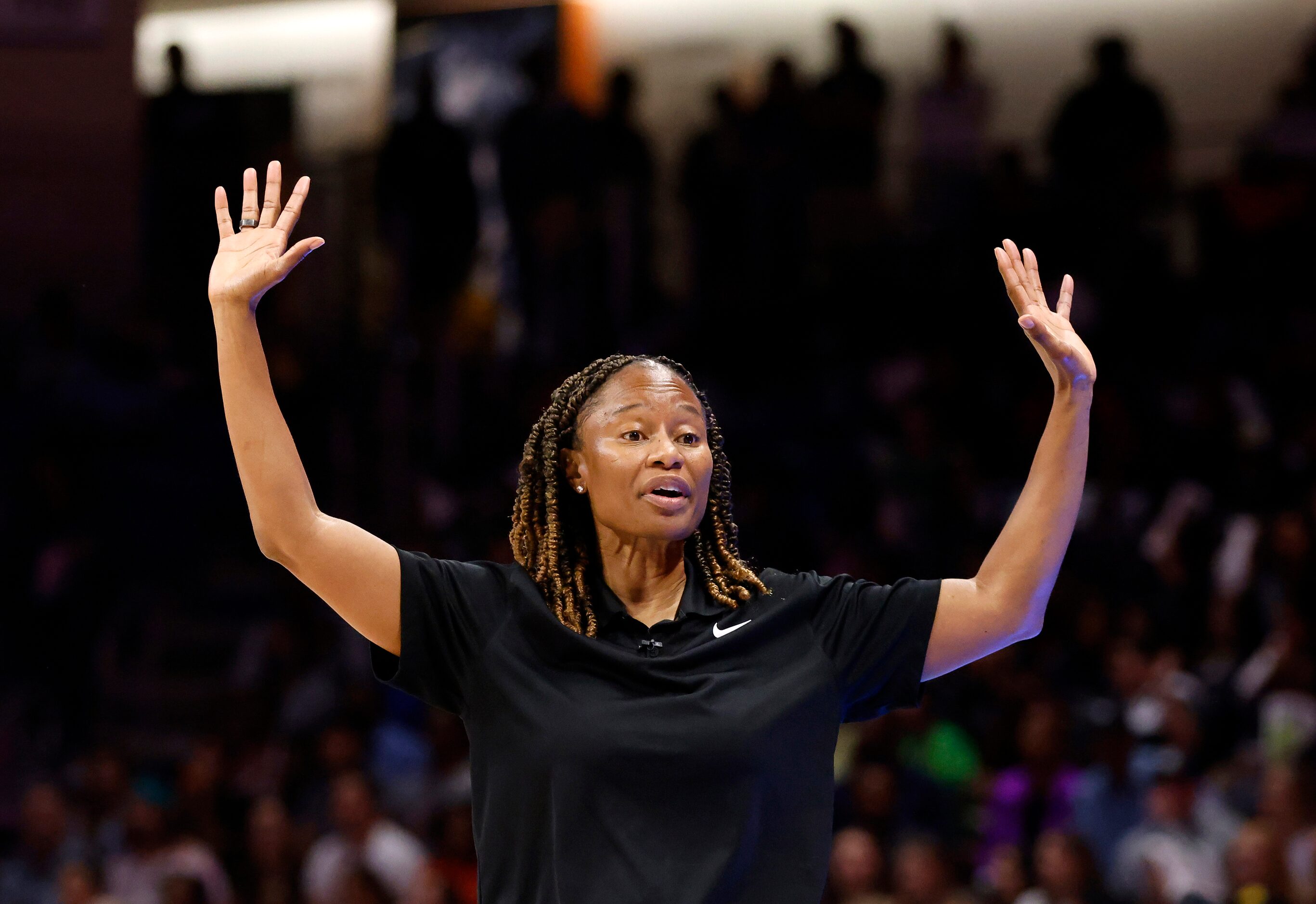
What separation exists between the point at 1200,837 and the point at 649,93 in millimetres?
6183

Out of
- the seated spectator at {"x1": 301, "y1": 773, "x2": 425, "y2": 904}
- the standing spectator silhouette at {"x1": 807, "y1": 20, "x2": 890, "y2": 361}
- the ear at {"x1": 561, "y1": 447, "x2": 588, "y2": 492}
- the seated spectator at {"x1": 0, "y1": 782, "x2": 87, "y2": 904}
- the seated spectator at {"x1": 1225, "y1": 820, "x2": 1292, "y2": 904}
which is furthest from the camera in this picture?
the standing spectator silhouette at {"x1": 807, "y1": 20, "x2": 890, "y2": 361}

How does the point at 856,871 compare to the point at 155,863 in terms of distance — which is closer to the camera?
the point at 856,871

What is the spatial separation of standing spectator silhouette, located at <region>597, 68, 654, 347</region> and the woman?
6494 millimetres

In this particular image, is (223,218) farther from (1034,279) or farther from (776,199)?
(776,199)

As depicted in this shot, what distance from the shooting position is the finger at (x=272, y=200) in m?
2.45

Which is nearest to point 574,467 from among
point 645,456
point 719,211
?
point 645,456

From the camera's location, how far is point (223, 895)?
6.80 meters

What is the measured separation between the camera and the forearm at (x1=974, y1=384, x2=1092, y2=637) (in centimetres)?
238

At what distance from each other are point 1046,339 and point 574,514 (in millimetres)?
758

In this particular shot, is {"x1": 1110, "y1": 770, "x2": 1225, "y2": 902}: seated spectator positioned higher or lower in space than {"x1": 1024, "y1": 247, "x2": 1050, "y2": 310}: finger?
lower

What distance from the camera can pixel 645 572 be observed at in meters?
2.55

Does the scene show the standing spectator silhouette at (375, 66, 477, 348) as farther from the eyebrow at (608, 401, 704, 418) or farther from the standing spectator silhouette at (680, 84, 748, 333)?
the eyebrow at (608, 401, 704, 418)

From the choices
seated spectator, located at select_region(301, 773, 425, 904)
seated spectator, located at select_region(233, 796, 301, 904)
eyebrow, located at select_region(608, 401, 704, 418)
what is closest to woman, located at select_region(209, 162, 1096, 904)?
eyebrow, located at select_region(608, 401, 704, 418)

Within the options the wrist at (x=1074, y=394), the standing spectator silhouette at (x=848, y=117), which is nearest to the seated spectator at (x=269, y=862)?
the standing spectator silhouette at (x=848, y=117)
